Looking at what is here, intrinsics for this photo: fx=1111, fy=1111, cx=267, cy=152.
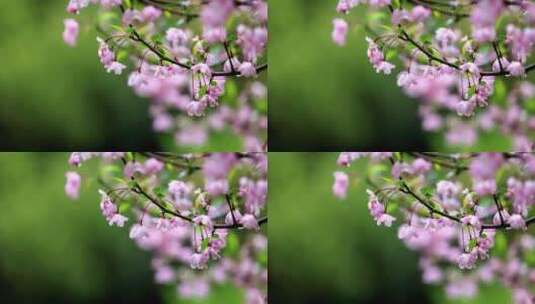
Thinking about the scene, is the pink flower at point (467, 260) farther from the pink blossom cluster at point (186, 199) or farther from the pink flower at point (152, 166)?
the pink flower at point (152, 166)

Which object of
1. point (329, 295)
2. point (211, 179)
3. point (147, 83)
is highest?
point (147, 83)

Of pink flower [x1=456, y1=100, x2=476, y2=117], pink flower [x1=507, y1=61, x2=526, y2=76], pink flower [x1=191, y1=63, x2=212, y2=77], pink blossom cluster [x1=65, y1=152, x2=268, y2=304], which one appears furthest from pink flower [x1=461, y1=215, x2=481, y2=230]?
pink flower [x1=191, y1=63, x2=212, y2=77]

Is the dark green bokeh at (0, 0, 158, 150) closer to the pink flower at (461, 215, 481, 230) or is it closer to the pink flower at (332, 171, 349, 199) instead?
the pink flower at (332, 171, 349, 199)

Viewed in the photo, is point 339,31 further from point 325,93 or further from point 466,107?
point 466,107

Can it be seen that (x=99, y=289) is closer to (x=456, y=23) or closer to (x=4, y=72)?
(x=4, y=72)

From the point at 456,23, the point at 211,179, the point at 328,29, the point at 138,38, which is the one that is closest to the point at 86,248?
the point at 211,179

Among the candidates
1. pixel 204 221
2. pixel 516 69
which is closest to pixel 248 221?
pixel 204 221

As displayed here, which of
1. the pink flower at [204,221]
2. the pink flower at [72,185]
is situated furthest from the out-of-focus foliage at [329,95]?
the pink flower at [72,185]
